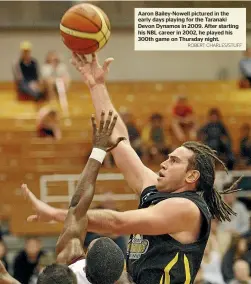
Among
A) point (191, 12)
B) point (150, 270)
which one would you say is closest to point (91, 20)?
point (191, 12)

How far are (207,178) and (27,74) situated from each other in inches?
325

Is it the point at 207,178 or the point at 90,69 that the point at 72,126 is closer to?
the point at 90,69

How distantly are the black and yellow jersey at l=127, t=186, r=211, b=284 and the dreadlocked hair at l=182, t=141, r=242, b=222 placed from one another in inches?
3.3

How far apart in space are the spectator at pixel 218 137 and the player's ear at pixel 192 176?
19.6 feet

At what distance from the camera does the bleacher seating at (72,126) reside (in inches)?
382

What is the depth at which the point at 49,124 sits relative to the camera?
11.1 metres

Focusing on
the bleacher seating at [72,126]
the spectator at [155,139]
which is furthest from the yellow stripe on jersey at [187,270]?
the spectator at [155,139]

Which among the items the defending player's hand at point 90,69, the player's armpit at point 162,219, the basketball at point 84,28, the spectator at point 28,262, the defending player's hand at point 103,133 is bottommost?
the spectator at point 28,262

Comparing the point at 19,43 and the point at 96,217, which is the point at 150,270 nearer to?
the point at 96,217

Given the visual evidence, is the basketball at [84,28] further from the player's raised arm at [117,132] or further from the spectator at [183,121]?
the spectator at [183,121]

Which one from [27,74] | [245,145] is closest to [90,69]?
[245,145]

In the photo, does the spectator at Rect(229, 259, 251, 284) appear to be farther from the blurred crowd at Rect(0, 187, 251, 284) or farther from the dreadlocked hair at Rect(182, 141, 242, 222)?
the dreadlocked hair at Rect(182, 141, 242, 222)

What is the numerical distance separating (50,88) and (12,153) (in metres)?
1.76

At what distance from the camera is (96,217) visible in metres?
3.68
